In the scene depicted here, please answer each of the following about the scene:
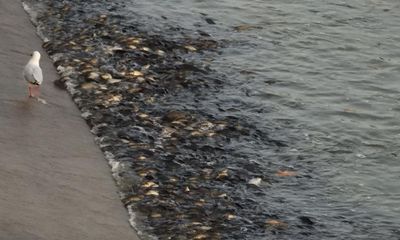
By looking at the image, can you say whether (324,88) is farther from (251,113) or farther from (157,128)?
(157,128)

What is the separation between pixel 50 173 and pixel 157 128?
9.36ft

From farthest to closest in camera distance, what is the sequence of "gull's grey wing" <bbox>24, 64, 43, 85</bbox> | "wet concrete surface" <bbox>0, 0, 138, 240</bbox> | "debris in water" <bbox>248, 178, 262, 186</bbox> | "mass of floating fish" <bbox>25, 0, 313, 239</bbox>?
"gull's grey wing" <bbox>24, 64, 43, 85</bbox> → "debris in water" <bbox>248, 178, 262, 186</bbox> → "mass of floating fish" <bbox>25, 0, 313, 239</bbox> → "wet concrete surface" <bbox>0, 0, 138, 240</bbox>

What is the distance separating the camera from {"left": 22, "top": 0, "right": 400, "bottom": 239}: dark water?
13672mm

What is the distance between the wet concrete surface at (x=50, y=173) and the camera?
12297 mm

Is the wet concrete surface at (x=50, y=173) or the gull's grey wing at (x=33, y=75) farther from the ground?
the gull's grey wing at (x=33, y=75)

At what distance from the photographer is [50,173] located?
1374 centimetres

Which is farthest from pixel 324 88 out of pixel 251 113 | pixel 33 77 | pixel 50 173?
pixel 50 173

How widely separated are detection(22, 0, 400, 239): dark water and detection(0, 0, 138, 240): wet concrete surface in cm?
35

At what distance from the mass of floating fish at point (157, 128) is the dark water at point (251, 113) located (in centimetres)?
3

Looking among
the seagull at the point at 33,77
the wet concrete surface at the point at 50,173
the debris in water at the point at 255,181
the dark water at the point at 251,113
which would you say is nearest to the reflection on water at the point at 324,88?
the dark water at the point at 251,113

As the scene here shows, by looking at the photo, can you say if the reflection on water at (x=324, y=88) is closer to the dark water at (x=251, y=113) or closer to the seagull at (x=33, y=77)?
the dark water at (x=251, y=113)

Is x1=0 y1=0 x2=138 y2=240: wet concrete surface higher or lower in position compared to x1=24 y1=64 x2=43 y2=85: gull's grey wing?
lower

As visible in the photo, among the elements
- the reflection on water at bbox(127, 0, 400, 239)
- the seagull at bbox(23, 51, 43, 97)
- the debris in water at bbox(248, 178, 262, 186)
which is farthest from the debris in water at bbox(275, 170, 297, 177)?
the seagull at bbox(23, 51, 43, 97)

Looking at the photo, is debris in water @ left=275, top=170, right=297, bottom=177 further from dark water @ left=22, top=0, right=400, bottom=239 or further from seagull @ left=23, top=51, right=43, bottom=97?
seagull @ left=23, top=51, right=43, bottom=97
